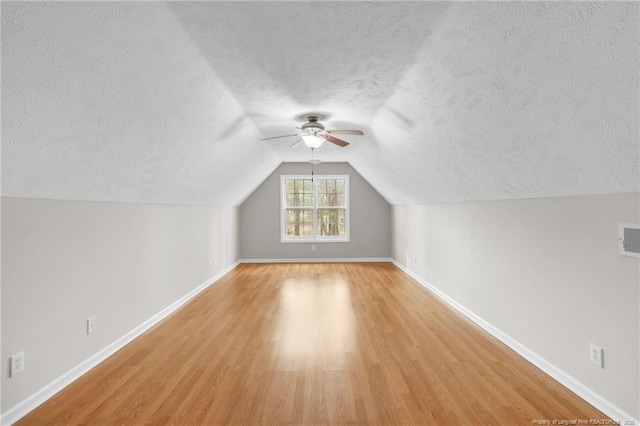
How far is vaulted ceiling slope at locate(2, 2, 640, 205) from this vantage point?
4.46 ft

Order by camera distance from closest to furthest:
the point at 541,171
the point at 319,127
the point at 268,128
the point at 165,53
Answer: the point at 165,53 < the point at 541,171 < the point at 319,127 < the point at 268,128

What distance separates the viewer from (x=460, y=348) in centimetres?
266

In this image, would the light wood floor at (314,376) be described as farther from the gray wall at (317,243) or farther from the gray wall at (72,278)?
the gray wall at (317,243)

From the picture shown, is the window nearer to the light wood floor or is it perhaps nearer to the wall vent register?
the light wood floor

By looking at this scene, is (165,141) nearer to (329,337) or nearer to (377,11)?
(377,11)

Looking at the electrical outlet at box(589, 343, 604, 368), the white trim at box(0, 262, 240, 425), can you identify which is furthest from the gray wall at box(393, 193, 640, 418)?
the white trim at box(0, 262, 240, 425)

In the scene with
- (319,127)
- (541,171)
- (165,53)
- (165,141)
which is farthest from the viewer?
(319,127)

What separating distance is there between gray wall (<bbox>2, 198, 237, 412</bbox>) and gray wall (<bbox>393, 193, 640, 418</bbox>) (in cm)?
351

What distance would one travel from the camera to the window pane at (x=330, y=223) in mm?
7441

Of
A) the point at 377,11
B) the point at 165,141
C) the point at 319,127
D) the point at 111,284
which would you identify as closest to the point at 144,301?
the point at 111,284

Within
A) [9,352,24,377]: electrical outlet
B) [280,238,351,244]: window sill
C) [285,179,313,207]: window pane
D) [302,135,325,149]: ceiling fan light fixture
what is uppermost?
[302,135,325,149]: ceiling fan light fixture

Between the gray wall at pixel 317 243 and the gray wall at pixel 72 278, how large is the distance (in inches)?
137

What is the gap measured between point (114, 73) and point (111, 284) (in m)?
1.84

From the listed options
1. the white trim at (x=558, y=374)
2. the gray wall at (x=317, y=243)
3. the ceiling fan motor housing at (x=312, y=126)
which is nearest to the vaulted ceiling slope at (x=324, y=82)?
the ceiling fan motor housing at (x=312, y=126)
